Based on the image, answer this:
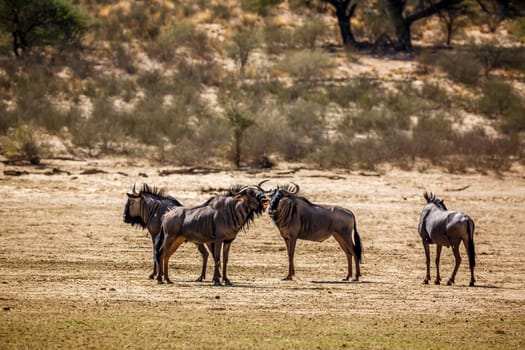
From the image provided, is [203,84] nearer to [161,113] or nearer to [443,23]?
[161,113]

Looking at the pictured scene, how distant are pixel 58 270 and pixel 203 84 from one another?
2113cm

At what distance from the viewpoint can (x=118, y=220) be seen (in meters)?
20.8

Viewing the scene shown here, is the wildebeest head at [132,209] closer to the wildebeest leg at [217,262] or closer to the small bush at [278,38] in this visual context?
the wildebeest leg at [217,262]

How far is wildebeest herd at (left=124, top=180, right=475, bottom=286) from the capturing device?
14906mm

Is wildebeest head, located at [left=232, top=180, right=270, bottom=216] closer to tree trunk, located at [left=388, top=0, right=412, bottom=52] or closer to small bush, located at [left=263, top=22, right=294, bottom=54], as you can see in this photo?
small bush, located at [left=263, top=22, right=294, bottom=54]

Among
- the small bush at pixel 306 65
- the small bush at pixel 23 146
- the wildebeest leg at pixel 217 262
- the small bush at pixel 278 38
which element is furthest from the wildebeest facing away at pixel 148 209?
the small bush at pixel 278 38

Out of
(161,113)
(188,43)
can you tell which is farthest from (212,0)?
(161,113)

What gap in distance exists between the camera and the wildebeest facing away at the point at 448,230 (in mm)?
15156

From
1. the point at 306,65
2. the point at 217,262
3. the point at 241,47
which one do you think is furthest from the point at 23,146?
the point at 306,65

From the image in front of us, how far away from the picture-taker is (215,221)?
14.9 metres

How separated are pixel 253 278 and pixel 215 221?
1.20 meters

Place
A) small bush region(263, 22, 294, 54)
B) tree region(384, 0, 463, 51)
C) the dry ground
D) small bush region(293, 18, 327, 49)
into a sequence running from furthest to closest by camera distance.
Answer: small bush region(293, 18, 327, 49) < tree region(384, 0, 463, 51) < small bush region(263, 22, 294, 54) < the dry ground

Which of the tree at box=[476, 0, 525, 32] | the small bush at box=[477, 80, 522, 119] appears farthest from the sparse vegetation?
the tree at box=[476, 0, 525, 32]

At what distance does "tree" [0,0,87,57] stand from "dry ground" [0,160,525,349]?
13.6 m
